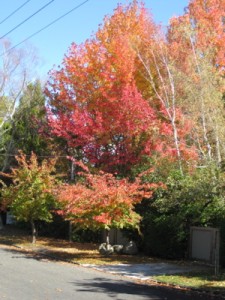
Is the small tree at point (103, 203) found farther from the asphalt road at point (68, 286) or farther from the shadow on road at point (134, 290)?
the shadow on road at point (134, 290)

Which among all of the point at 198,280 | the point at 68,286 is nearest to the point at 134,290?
the point at 68,286

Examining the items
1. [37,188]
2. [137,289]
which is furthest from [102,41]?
[137,289]

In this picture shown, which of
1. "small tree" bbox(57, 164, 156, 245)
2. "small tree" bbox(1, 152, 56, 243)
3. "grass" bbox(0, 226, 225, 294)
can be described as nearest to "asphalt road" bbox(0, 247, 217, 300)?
"grass" bbox(0, 226, 225, 294)

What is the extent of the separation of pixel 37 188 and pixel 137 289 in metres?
12.2

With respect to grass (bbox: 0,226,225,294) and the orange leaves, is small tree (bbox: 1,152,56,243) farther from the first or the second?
the orange leaves

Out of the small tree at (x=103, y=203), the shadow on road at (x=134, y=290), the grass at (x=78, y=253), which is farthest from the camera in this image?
the grass at (x=78, y=253)

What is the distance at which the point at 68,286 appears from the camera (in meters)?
10.9

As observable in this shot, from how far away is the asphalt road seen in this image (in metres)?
9.51

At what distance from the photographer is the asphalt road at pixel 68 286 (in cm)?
951

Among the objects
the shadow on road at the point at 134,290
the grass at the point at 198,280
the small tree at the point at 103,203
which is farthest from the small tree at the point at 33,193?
the shadow on road at the point at 134,290

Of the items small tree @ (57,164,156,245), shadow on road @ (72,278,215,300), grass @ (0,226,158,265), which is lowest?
grass @ (0,226,158,265)

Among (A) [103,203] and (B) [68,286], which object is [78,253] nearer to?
(A) [103,203]

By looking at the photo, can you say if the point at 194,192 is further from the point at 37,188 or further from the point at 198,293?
the point at 37,188

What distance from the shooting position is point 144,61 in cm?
2227
